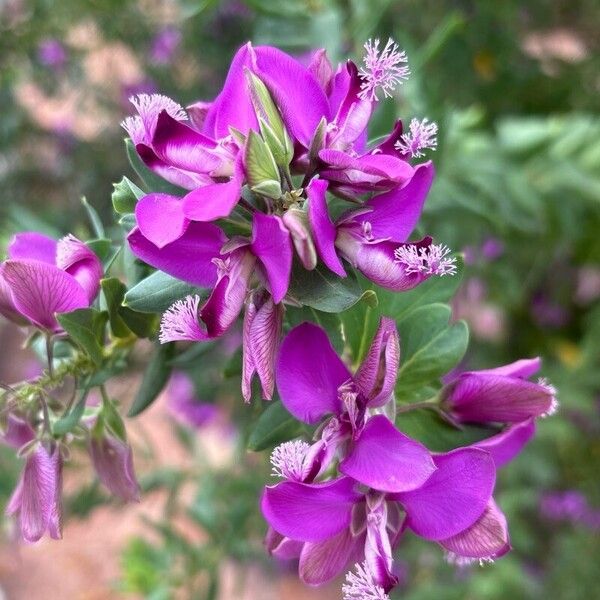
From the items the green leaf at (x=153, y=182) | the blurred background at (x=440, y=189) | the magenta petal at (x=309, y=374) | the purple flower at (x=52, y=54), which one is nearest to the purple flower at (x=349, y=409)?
the magenta petal at (x=309, y=374)

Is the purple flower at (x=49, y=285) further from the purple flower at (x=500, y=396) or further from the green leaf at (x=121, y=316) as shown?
the purple flower at (x=500, y=396)

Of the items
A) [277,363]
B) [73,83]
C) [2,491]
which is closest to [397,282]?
[277,363]

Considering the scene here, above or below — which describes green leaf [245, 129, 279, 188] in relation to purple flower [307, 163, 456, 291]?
above

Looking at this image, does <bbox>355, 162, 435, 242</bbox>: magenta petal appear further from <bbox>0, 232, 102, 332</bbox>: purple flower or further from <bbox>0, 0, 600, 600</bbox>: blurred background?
<bbox>0, 0, 600, 600</bbox>: blurred background

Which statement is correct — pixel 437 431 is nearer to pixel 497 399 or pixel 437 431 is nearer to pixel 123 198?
pixel 497 399

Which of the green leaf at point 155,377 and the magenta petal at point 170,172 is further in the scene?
the green leaf at point 155,377

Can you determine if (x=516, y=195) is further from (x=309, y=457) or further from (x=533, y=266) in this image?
(x=309, y=457)

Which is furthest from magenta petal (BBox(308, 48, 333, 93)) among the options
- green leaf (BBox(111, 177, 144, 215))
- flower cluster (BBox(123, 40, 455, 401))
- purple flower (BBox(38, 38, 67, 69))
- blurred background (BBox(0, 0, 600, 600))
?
purple flower (BBox(38, 38, 67, 69))
